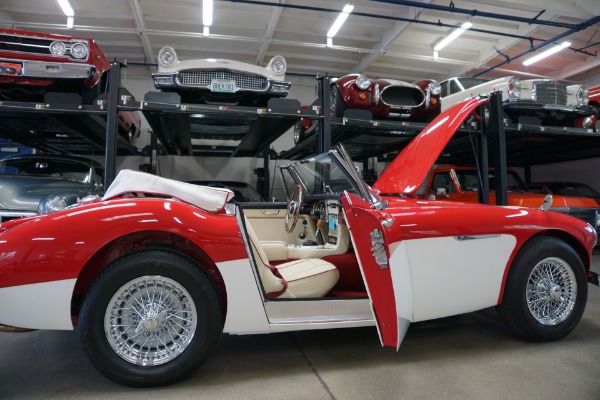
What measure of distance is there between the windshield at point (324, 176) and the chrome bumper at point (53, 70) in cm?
241

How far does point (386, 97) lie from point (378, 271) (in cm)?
360

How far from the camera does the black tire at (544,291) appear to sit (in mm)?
2684

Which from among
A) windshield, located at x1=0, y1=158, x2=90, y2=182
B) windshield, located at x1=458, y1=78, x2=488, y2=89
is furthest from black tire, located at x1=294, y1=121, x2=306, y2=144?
windshield, located at x1=0, y1=158, x2=90, y2=182

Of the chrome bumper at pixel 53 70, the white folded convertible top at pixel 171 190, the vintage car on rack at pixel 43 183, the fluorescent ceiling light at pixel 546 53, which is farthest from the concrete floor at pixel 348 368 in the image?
the fluorescent ceiling light at pixel 546 53

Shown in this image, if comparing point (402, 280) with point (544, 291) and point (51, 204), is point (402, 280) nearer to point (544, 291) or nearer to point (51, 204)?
point (544, 291)

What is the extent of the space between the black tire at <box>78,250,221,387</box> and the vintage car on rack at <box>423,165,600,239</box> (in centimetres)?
471

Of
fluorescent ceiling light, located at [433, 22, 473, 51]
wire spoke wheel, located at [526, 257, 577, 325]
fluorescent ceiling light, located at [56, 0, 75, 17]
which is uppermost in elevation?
fluorescent ceiling light, located at [56, 0, 75, 17]

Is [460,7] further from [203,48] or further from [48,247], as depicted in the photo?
[48,247]

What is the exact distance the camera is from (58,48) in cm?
408

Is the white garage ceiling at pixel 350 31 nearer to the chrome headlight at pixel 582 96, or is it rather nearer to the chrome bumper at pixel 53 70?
the chrome headlight at pixel 582 96

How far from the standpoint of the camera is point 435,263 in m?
2.44

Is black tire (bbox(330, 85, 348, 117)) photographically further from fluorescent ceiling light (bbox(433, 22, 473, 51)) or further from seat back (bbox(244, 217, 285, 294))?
fluorescent ceiling light (bbox(433, 22, 473, 51))

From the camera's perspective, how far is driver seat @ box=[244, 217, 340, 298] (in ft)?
7.63

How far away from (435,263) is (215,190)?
1457 mm
